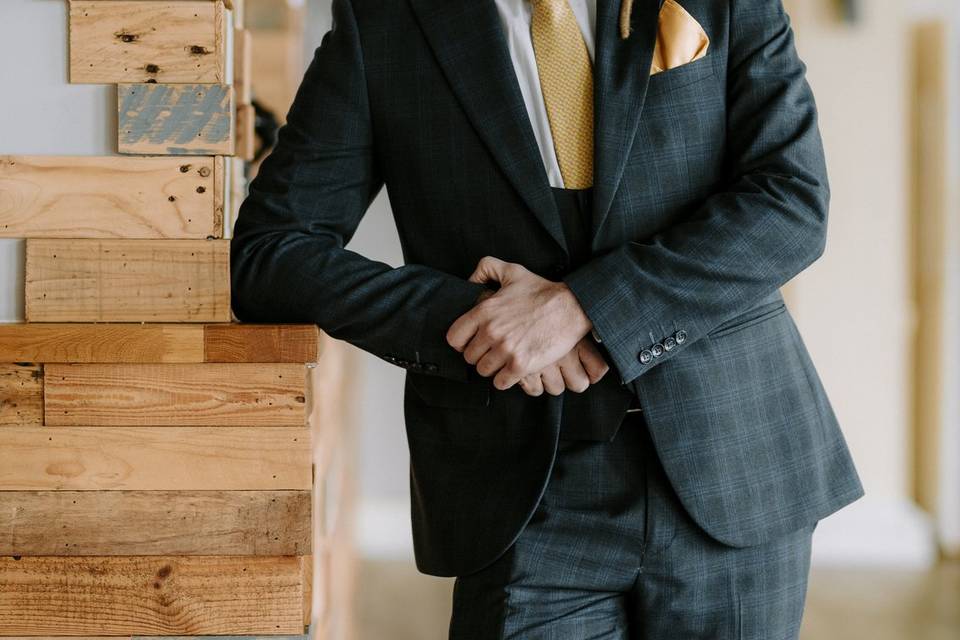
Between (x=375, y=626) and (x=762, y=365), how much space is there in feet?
7.50

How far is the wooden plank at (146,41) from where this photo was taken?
1.18m

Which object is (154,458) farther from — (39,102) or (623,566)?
(623,566)

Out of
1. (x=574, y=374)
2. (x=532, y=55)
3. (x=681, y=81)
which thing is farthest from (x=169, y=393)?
(x=681, y=81)

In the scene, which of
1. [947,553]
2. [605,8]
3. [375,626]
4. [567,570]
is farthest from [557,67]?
[947,553]

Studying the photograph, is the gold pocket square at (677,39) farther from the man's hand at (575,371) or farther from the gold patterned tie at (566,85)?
the man's hand at (575,371)

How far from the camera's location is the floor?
3.06 m

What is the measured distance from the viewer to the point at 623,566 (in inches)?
44.6

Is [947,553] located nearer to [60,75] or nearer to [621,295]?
[621,295]

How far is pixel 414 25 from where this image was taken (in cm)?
120

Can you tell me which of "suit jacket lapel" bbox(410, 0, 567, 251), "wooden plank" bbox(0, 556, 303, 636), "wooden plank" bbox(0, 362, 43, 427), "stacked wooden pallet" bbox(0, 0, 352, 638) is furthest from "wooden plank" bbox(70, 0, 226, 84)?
"wooden plank" bbox(0, 556, 303, 636)

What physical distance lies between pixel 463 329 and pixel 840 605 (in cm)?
267

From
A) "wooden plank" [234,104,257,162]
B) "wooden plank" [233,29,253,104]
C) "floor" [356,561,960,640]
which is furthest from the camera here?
"floor" [356,561,960,640]

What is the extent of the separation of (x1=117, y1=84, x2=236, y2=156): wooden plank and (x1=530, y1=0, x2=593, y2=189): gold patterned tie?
0.38m

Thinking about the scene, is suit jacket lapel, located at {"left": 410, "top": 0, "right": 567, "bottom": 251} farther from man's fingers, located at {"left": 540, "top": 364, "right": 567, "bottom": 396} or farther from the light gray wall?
the light gray wall
